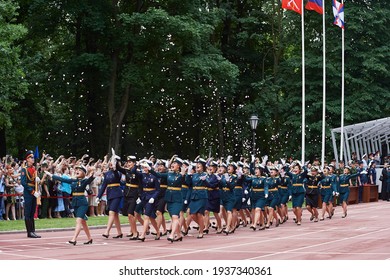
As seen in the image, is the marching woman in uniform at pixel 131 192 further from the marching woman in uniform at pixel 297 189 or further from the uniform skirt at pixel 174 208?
the marching woman in uniform at pixel 297 189

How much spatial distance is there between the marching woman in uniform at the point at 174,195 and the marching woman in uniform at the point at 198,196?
3.14 feet

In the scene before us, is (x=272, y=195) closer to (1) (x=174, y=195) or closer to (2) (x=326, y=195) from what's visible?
→ (2) (x=326, y=195)

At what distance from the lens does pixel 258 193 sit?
2431cm

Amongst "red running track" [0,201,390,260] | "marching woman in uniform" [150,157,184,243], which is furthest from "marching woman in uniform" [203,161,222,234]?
"marching woman in uniform" [150,157,184,243]

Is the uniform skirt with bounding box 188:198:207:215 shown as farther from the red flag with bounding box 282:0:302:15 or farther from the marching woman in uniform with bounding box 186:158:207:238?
the red flag with bounding box 282:0:302:15

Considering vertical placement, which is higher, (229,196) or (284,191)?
(284,191)

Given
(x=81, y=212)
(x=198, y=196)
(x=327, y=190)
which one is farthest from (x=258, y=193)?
(x=81, y=212)

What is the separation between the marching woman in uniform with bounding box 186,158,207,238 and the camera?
68.7ft

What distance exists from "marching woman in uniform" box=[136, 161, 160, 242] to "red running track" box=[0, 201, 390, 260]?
1.60 feet

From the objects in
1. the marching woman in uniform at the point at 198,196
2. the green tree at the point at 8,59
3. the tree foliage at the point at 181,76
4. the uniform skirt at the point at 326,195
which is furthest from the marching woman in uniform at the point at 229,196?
the tree foliage at the point at 181,76

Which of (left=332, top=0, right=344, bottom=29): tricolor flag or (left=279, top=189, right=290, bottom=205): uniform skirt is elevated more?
(left=332, top=0, right=344, bottom=29): tricolor flag

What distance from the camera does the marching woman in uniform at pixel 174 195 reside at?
1944 centimetres

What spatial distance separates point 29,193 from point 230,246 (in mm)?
5807

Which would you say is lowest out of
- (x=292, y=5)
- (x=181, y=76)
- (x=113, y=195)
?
(x=113, y=195)
